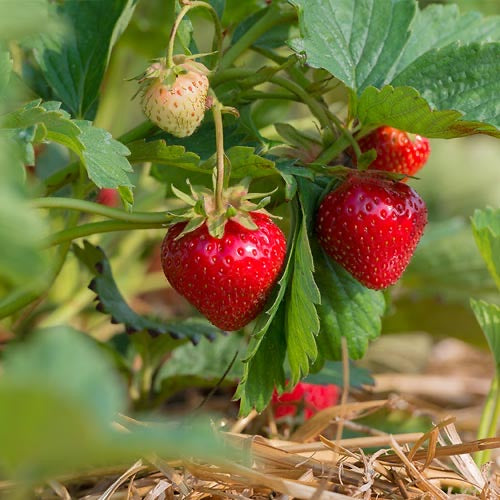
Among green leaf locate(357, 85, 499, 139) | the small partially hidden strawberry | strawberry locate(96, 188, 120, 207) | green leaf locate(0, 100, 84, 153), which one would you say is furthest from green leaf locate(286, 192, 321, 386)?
strawberry locate(96, 188, 120, 207)

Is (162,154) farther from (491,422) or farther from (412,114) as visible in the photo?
(491,422)

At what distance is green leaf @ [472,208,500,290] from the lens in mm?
909

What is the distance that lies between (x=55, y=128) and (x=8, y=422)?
→ 0.38 metres

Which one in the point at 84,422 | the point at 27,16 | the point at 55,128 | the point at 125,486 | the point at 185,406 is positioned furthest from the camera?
the point at 185,406

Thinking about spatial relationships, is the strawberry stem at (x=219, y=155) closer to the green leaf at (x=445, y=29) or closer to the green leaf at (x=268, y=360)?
the green leaf at (x=268, y=360)

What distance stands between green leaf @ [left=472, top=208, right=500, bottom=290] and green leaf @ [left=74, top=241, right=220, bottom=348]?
0.33 metres

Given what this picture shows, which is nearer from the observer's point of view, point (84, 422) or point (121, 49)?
point (84, 422)

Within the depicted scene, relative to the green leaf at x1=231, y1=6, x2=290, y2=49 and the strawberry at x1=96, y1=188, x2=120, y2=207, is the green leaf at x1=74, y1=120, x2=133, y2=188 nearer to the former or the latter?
the green leaf at x1=231, y1=6, x2=290, y2=49

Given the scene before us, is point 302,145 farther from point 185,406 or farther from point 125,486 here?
point 185,406

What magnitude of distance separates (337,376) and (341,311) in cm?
25

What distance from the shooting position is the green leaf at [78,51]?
891mm

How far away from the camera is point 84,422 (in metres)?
0.29

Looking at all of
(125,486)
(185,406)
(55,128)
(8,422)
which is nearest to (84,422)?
(8,422)

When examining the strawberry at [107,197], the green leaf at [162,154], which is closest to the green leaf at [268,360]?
the green leaf at [162,154]
